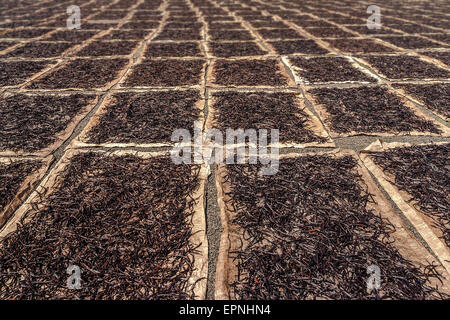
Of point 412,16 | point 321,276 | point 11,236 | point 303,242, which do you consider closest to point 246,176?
point 303,242

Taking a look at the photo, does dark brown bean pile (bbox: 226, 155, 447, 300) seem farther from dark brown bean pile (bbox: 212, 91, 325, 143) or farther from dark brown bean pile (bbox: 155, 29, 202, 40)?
dark brown bean pile (bbox: 155, 29, 202, 40)

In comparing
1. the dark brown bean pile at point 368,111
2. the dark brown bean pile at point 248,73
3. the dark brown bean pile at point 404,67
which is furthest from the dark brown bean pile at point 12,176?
the dark brown bean pile at point 404,67

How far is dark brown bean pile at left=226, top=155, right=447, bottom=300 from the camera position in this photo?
6.98ft

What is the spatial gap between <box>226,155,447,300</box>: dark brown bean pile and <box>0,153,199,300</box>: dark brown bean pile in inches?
23.8

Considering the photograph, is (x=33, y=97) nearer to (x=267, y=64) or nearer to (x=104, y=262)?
(x=104, y=262)

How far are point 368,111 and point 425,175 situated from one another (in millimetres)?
1723

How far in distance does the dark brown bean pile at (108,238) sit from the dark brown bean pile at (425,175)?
2.58 meters

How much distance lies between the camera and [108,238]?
8.09ft

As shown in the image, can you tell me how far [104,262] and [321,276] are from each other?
1968mm

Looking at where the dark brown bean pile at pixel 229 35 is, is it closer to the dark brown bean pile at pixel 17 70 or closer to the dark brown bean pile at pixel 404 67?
the dark brown bean pile at pixel 404 67

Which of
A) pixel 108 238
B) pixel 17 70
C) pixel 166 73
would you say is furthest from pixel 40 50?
pixel 108 238

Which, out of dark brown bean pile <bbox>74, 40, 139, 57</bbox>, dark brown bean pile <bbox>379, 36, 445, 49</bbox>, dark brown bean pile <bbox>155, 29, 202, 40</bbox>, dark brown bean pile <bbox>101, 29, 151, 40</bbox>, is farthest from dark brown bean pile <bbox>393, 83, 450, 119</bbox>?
dark brown bean pile <bbox>101, 29, 151, 40</bbox>

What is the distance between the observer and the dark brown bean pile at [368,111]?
409cm

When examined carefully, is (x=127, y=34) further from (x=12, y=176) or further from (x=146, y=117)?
(x=12, y=176)
